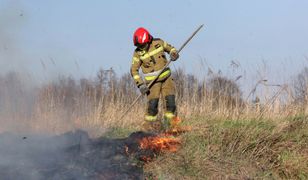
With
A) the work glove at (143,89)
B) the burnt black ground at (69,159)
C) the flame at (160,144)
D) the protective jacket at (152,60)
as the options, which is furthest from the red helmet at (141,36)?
the flame at (160,144)

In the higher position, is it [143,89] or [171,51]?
[171,51]

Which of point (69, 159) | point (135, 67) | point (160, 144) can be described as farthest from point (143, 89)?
point (69, 159)

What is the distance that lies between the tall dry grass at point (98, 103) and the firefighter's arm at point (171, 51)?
1227mm

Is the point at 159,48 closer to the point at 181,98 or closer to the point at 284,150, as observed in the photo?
the point at 181,98

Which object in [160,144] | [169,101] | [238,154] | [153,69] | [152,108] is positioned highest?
[153,69]

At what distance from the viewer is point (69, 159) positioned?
248 inches

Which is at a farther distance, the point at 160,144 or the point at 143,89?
the point at 143,89

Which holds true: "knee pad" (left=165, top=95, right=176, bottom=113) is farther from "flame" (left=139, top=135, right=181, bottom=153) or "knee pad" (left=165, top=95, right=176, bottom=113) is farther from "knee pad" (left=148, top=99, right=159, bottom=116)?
"flame" (left=139, top=135, right=181, bottom=153)

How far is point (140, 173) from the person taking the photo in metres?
6.16

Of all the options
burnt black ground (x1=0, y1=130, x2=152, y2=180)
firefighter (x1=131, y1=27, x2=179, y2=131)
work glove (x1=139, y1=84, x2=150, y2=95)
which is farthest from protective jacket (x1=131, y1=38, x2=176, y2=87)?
burnt black ground (x1=0, y1=130, x2=152, y2=180)

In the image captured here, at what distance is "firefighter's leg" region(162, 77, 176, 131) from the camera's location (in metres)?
8.82

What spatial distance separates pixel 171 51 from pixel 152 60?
402 mm

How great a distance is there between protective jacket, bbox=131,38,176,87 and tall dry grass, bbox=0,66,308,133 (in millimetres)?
963

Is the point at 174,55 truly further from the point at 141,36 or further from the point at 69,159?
the point at 69,159
